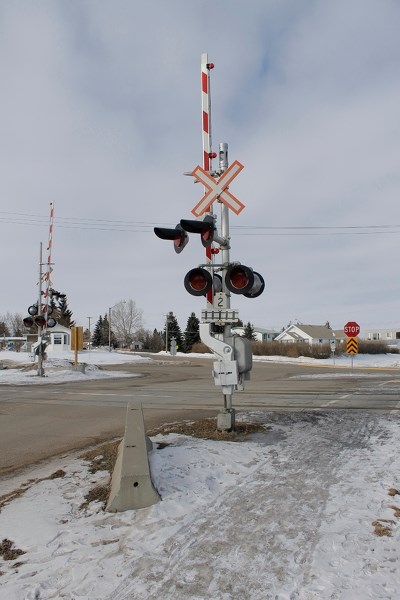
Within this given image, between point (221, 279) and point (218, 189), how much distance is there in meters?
1.31

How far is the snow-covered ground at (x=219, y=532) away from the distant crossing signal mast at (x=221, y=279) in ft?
4.05

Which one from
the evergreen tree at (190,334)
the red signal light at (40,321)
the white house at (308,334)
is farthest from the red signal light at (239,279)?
the white house at (308,334)

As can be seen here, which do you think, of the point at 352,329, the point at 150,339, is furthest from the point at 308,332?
the point at 352,329

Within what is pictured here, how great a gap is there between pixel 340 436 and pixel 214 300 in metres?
3.04

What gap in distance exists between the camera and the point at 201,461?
5445 millimetres

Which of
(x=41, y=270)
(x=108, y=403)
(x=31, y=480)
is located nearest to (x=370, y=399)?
(x=108, y=403)

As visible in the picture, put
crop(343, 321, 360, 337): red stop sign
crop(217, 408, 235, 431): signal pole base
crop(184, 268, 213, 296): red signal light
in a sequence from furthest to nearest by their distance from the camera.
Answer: crop(343, 321, 360, 337): red stop sign, crop(217, 408, 235, 431): signal pole base, crop(184, 268, 213, 296): red signal light

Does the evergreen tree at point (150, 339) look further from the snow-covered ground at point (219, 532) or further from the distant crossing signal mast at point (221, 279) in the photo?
the snow-covered ground at point (219, 532)

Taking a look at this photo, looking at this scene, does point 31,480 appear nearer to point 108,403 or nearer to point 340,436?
point 340,436

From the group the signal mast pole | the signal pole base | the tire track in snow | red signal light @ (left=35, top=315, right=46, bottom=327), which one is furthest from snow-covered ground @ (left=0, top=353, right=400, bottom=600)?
red signal light @ (left=35, top=315, right=46, bottom=327)

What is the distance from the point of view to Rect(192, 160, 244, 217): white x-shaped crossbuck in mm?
6234

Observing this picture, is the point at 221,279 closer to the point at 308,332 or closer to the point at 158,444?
the point at 158,444

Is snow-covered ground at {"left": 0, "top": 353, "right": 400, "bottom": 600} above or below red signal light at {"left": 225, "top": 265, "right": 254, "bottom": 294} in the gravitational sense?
below

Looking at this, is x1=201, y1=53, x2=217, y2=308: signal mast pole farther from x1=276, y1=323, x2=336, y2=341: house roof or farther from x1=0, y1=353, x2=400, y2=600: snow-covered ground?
x1=276, y1=323, x2=336, y2=341: house roof
